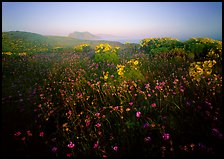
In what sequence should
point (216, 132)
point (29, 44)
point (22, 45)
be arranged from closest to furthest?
point (216, 132)
point (22, 45)
point (29, 44)

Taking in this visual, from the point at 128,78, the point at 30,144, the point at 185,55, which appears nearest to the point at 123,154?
the point at 30,144

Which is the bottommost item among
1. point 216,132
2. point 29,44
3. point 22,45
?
point 216,132

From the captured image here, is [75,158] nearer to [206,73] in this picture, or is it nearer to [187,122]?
[187,122]

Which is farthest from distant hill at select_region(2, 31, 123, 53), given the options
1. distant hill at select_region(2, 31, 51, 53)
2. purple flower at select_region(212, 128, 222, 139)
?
purple flower at select_region(212, 128, 222, 139)

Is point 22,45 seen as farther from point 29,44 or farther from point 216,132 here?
point 216,132

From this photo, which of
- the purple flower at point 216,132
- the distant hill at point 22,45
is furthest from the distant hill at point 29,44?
the purple flower at point 216,132

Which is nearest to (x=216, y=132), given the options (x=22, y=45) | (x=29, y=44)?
(x=22, y=45)

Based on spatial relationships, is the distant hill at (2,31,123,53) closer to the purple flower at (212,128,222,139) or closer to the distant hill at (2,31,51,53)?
the distant hill at (2,31,51,53)

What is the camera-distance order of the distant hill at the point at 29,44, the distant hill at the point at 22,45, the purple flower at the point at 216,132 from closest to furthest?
the purple flower at the point at 216,132
the distant hill at the point at 22,45
the distant hill at the point at 29,44

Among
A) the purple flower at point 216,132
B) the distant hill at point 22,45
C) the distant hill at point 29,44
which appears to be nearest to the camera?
the purple flower at point 216,132

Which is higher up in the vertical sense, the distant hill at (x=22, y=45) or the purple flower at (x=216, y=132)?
the distant hill at (x=22, y=45)

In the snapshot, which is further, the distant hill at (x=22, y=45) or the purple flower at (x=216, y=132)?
the distant hill at (x=22, y=45)

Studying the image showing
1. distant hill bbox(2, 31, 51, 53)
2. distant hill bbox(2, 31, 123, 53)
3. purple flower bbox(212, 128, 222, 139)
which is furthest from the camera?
distant hill bbox(2, 31, 123, 53)

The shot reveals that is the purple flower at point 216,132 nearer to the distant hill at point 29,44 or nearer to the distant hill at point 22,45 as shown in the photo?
the distant hill at point 29,44
